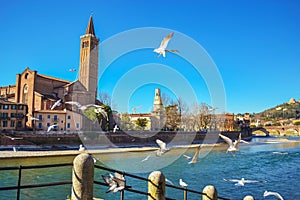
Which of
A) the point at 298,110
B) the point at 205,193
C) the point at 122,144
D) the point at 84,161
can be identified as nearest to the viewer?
the point at 84,161

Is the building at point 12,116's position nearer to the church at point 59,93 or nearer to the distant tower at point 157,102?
the church at point 59,93

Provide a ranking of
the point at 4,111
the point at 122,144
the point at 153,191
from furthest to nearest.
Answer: the point at 122,144 < the point at 4,111 < the point at 153,191

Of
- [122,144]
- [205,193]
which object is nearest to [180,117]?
[122,144]

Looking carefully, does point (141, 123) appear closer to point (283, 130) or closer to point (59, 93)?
point (59, 93)

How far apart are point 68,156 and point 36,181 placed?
48.4 feet

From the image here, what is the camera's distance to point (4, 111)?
135ft

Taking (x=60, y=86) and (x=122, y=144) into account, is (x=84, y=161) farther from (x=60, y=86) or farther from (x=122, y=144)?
(x=60, y=86)

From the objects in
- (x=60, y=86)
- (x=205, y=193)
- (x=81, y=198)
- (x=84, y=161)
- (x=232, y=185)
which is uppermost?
(x=60, y=86)

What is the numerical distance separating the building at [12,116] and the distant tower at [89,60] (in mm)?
22545

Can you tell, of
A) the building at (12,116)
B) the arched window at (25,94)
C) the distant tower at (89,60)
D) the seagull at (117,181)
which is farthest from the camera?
the distant tower at (89,60)

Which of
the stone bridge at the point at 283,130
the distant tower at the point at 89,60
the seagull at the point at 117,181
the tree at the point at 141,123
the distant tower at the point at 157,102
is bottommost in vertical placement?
the stone bridge at the point at 283,130

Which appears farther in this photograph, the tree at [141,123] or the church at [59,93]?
the tree at [141,123]

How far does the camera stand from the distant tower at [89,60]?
6600cm

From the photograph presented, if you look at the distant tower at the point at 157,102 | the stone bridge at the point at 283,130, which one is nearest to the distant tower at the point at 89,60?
the distant tower at the point at 157,102
